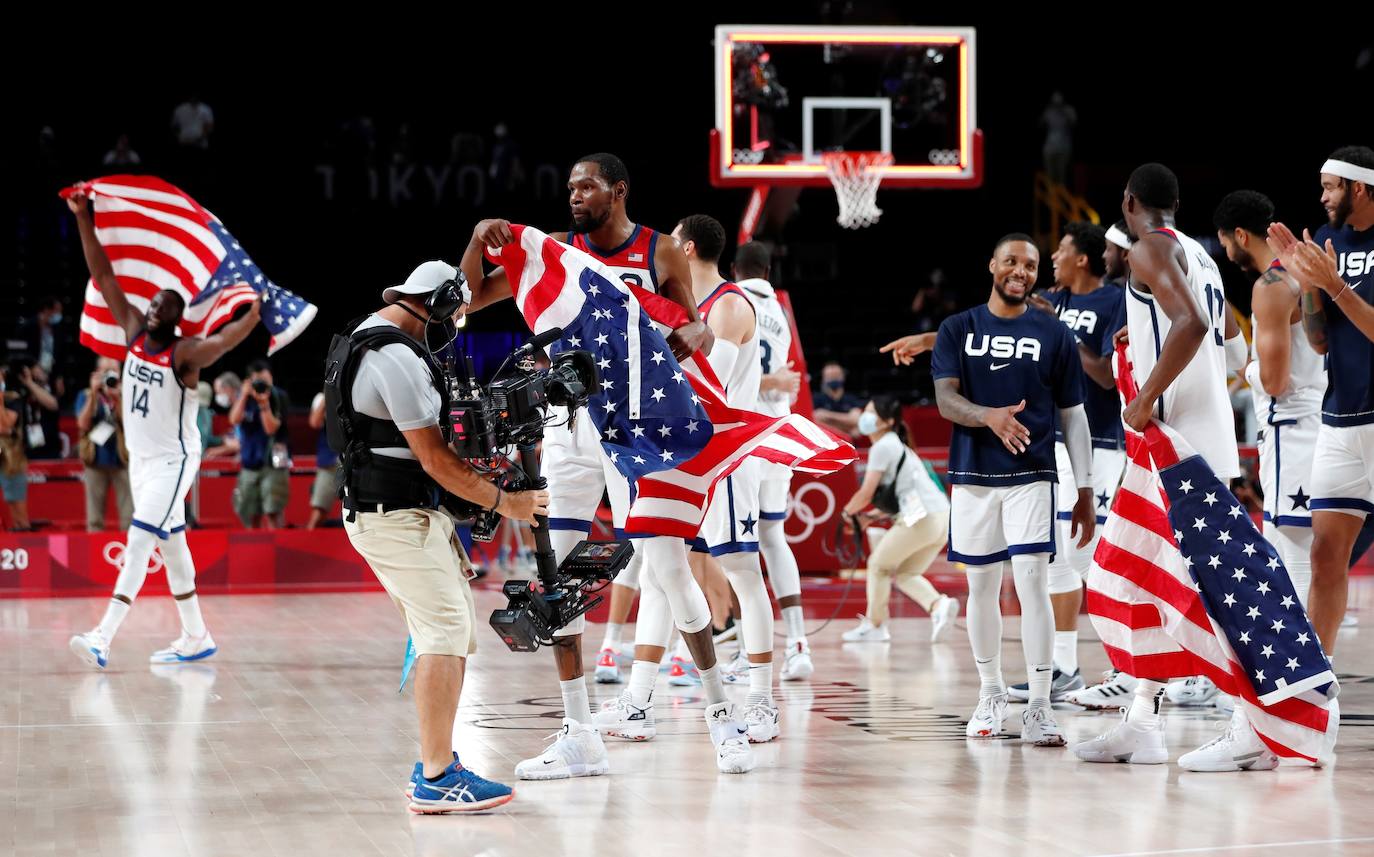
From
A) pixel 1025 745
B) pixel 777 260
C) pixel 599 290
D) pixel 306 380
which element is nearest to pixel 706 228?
pixel 599 290

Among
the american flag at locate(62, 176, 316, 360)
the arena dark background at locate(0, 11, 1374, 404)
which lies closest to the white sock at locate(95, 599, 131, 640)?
the american flag at locate(62, 176, 316, 360)

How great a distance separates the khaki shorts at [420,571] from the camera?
17.2 feet

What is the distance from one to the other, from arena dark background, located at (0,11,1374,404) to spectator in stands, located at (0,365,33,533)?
315 inches

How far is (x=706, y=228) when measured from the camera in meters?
7.51

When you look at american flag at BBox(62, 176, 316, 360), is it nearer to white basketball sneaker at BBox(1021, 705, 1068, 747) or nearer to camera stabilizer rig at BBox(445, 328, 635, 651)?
camera stabilizer rig at BBox(445, 328, 635, 651)

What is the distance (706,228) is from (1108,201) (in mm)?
19525

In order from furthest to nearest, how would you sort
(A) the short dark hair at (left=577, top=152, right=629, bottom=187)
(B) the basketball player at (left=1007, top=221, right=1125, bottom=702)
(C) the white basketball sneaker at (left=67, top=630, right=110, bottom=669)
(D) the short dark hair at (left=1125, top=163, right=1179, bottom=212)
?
(C) the white basketball sneaker at (left=67, top=630, right=110, bottom=669)
(B) the basketball player at (left=1007, top=221, right=1125, bottom=702)
(A) the short dark hair at (left=577, top=152, right=629, bottom=187)
(D) the short dark hair at (left=1125, top=163, right=1179, bottom=212)

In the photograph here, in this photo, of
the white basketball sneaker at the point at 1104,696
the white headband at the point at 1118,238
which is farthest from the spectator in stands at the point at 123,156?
the white basketball sneaker at the point at 1104,696

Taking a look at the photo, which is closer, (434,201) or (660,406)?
(660,406)

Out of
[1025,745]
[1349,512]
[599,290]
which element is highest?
[599,290]

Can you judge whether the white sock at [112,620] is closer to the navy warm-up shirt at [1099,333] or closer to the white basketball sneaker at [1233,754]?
the navy warm-up shirt at [1099,333]

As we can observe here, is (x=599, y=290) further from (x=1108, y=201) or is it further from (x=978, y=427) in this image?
(x=1108, y=201)

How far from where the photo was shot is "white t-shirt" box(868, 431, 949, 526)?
10742 millimetres

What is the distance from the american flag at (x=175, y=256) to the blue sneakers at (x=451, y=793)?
18.6ft
